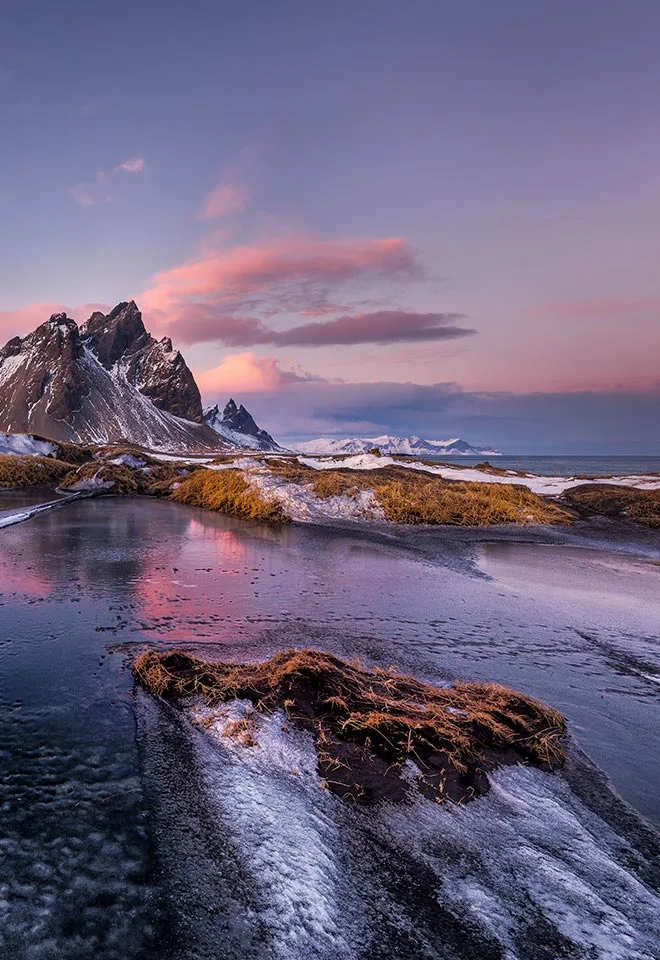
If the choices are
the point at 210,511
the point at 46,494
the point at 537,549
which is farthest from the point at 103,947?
the point at 46,494

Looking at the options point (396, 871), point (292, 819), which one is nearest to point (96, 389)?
point (292, 819)

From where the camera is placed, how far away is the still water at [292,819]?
2713 millimetres

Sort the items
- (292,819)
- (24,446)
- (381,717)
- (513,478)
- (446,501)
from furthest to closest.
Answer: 1. (24,446)
2. (513,478)
3. (446,501)
4. (381,717)
5. (292,819)

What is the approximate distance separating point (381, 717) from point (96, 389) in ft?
594

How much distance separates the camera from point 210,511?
23.6 metres

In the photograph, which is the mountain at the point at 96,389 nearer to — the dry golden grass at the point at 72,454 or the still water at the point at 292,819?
the dry golden grass at the point at 72,454

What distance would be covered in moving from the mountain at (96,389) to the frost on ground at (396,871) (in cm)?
15175

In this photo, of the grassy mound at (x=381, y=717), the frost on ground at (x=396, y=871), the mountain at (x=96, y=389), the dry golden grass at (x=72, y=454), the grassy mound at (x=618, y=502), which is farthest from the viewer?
the mountain at (x=96, y=389)

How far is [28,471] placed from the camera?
33156mm

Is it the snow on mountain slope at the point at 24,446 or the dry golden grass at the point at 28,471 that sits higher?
the snow on mountain slope at the point at 24,446

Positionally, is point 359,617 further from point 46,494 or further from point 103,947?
point 46,494

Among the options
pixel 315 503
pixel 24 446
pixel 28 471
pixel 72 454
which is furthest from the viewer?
pixel 72 454

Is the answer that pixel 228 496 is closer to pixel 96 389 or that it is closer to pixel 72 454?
pixel 72 454

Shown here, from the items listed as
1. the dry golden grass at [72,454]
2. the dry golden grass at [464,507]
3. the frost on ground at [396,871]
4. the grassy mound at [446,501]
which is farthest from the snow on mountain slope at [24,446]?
the frost on ground at [396,871]
